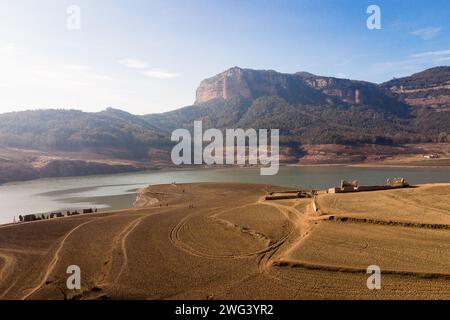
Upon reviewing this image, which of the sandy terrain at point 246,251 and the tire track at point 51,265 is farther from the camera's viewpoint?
the tire track at point 51,265

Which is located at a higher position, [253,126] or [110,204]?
[253,126]

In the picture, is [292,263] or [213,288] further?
[292,263]

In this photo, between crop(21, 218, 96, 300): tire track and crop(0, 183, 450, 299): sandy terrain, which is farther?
crop(21, 218, 96, 300): tire track

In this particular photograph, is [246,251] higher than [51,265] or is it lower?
higher

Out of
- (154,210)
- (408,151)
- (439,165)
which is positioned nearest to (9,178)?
(154,210)

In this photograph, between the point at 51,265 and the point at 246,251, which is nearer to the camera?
the point at 51,265

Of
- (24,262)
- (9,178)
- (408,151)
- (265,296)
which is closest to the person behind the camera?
(265,296)

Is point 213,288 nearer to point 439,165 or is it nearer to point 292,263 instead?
point 292,263

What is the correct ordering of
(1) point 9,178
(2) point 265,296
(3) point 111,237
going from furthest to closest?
(1) point 9,178 → (3) point 111,237 → (2) point 265,296
